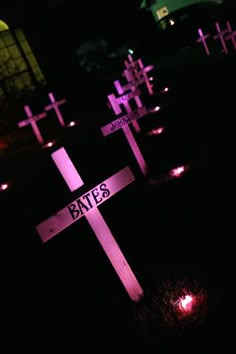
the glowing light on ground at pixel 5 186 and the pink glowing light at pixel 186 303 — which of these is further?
the glowing light on ground at pixel 5 186

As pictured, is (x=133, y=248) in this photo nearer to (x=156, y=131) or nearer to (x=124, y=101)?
(x=124, y=101)

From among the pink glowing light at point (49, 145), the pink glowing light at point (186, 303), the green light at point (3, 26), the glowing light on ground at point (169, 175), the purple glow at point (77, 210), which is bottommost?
the pink glowing light at point (186, 303)

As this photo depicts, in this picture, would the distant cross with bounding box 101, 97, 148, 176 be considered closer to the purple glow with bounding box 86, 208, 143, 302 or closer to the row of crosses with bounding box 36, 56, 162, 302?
the row of crosses with bounding box 36, 56, 162, 302

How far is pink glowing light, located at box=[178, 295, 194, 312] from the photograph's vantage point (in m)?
3.15

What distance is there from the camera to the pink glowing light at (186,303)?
315cm

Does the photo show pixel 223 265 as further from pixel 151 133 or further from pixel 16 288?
pixel 151 133

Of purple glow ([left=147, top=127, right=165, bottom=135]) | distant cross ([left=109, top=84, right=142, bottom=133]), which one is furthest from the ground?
distant cross ([left=109, top=84, right=142, bottom=133])

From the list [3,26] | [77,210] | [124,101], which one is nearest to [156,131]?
[124,101]

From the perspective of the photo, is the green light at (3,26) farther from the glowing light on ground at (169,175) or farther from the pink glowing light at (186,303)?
the pink glowing light at (186,303)

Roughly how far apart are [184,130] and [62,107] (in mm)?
8287

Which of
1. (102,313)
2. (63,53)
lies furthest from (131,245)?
(63,53)

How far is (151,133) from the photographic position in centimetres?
811

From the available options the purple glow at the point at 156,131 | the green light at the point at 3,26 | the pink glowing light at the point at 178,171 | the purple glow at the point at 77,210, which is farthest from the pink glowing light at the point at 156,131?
the green light at the point at 3,26

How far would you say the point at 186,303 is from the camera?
319cm
